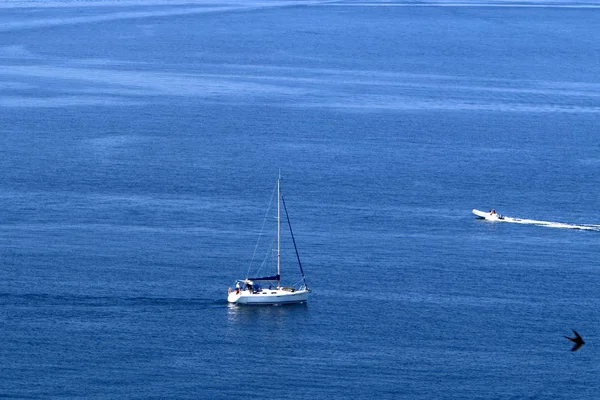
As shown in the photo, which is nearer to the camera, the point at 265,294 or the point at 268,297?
the point at 268,297

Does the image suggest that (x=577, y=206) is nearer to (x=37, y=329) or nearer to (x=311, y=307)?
(x=311, y=307)

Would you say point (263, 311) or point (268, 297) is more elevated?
point (268, 297)

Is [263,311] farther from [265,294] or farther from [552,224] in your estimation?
[552,224]

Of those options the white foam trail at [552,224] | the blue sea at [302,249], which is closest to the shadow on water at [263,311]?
the blue sea at [302,249]

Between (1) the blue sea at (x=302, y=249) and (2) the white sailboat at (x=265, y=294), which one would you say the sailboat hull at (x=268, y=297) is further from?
(1) the blue sea at (x=302, y=249)

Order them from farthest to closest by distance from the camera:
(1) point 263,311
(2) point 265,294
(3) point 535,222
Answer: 1. (3) point 535,222
2. (2) point 265,294
3. (1) point 263,311

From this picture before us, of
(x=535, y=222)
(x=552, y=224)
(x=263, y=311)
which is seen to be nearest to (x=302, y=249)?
(x=263, y=311)

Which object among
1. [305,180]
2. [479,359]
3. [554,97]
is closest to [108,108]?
[305,180]
